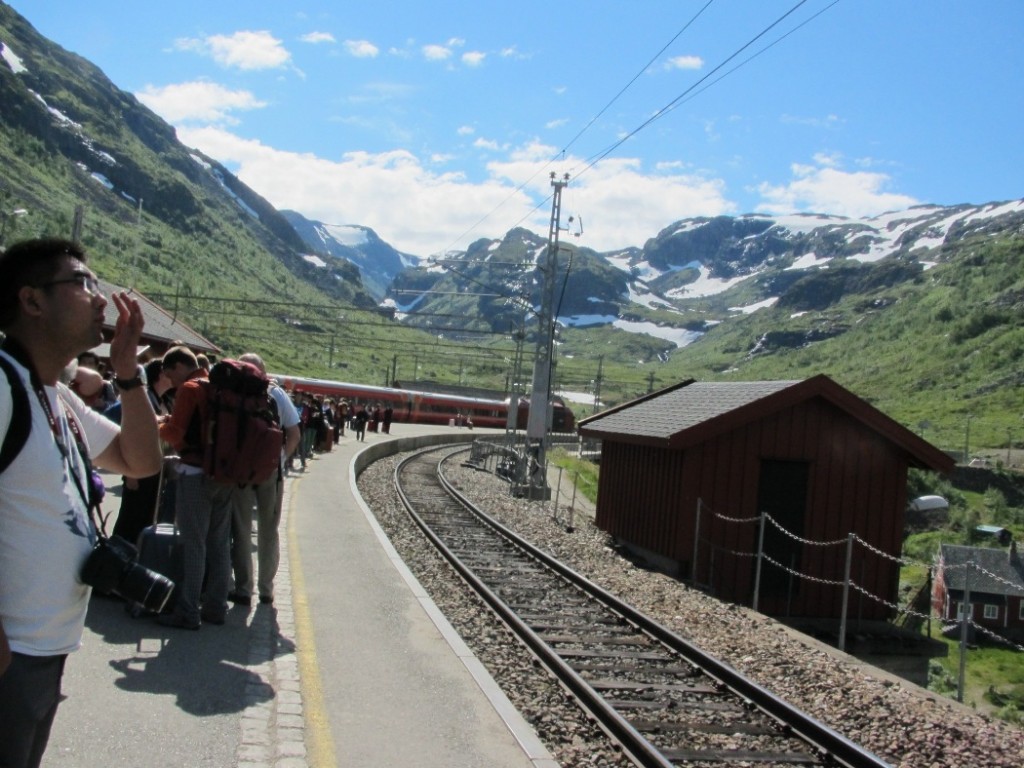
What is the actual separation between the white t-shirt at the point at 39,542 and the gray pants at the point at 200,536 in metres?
4.45

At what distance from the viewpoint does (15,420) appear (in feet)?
9.12

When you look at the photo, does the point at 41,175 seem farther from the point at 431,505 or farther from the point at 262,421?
the point at 262,421

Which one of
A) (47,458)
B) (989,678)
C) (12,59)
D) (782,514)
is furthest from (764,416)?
(12,59)

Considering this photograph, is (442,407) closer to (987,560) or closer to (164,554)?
(987,560)

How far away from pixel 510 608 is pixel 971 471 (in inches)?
3476

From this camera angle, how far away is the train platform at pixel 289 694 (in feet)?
17.3

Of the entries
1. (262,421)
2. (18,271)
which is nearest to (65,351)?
(18,271)

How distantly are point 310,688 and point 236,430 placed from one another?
71.9 inches

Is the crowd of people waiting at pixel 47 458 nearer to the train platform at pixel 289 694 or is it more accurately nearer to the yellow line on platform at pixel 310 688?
the train platform at pixel 289 694

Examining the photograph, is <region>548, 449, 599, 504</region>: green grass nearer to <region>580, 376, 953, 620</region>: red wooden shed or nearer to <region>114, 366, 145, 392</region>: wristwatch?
<region>580, 376, 953, 620</region>: red wooden shed

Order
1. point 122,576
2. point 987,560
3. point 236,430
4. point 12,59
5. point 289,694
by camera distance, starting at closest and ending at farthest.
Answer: point 122,576 < point 289,694 < point 236,430 < point 987,560 < point 12,59

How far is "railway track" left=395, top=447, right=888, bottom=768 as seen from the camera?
22.7 ft

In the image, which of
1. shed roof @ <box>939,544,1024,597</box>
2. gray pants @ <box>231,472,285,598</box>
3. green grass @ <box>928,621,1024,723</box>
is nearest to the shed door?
gray pants @ <box>231,472,285,598</box>

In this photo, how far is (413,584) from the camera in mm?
A: 10828
